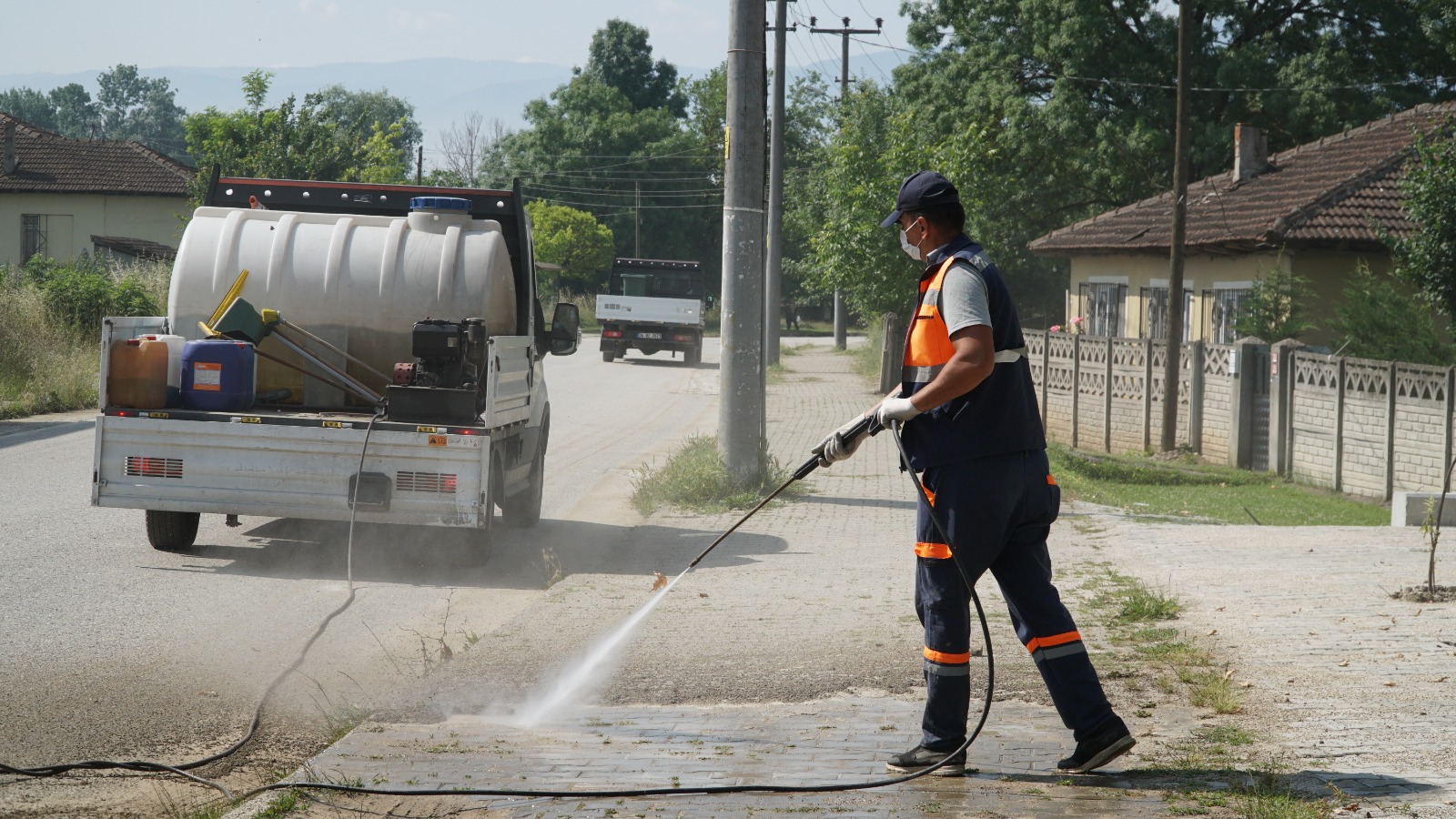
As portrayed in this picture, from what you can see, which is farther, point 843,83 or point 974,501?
point 843,83

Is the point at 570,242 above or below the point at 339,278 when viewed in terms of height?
above

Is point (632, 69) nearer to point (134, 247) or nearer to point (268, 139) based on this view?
point (134, 247)

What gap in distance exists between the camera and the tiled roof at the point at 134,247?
45.3m

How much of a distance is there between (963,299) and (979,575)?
91cm

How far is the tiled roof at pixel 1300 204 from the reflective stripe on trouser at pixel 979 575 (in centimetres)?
1630

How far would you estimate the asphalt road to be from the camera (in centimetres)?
502

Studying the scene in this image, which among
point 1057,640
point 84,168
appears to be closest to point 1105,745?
point 1057,640

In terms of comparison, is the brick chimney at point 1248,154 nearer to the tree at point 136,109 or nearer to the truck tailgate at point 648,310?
the truck tailgate at point 648,310

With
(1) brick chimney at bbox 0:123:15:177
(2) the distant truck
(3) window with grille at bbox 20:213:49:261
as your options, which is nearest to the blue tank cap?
(2) the distant truck

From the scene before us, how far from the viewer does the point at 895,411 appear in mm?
4512

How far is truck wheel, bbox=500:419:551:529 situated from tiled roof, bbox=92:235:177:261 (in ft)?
124

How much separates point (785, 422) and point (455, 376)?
12.5 meters

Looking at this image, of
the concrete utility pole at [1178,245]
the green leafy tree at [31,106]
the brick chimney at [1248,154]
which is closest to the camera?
the concrete utility pole at [1178,245]

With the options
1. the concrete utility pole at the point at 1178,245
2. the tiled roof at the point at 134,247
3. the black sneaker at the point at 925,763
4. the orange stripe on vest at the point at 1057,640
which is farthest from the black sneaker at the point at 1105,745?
the tiled roof at the point at 134,247
